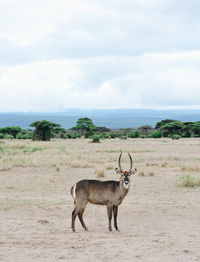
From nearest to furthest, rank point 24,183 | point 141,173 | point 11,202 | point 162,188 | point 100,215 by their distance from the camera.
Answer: point 100,215 → point 11,202 → point 162,188 → point 24,183 → point 141,173

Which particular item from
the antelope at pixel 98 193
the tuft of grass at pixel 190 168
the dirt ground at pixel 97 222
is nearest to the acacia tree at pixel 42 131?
the tuft of grass at pixel 190 168

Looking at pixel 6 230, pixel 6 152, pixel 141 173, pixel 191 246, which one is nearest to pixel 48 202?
pixel 6 230

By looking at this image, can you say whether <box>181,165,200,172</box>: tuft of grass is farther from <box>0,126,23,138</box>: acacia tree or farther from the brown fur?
<box>0,126,23,138</box>: acacia tree

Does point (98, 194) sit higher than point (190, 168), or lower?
higher

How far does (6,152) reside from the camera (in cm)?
3131

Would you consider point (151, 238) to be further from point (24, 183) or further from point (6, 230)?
point (24, 183)

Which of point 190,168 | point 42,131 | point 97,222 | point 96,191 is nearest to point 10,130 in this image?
point 42,131

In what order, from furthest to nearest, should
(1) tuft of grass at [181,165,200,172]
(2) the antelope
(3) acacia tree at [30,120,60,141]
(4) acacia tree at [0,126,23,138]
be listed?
(4) acacia tree at [0,126,23,138] → (3) acacia tree at [30,120,60,141] → (1) tuft of grass at [181,165,200,172] → (2) the antelope

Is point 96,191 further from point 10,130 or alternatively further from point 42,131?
point 10,130

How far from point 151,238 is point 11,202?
221 inches

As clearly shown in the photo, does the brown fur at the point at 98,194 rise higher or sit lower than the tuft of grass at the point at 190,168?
higher

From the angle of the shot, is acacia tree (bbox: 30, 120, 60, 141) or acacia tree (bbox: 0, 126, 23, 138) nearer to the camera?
acacia tree (bbox: 30, 120, 60, 141)

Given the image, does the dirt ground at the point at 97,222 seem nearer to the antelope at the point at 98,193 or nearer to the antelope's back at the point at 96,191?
the antelope at the point at 98,193

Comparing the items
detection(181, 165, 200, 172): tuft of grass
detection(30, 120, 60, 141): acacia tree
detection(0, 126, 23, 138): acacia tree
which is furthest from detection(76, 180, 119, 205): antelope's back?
detection(0, 126, 23, 138): acacia tree
